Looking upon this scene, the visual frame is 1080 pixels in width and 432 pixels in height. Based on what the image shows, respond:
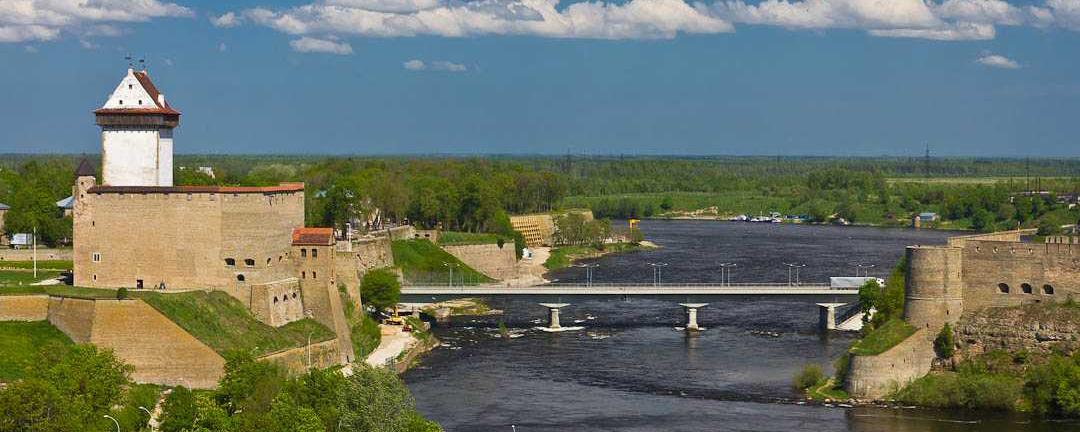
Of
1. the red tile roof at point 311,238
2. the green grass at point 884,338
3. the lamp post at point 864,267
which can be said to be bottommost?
the lamp post at point 864,267

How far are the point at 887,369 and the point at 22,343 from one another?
31043 mm

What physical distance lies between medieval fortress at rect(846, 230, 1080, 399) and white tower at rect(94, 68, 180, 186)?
1155 inches

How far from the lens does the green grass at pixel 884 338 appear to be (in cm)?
6138

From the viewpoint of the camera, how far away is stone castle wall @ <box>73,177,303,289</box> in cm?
6644

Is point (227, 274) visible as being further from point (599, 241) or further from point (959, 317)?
point (599, 241)

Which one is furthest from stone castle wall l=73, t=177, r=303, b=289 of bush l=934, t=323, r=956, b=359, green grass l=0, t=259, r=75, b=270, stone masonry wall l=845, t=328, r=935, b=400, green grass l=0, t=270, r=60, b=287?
bush l=934, t=323, r=956, b=359

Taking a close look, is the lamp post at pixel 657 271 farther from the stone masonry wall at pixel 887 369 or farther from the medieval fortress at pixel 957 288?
the stone masonry wall at pixel 887 369

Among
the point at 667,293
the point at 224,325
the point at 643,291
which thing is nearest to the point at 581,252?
the point at 667,293

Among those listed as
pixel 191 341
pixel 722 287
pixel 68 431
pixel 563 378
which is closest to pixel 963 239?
pixel 563 378

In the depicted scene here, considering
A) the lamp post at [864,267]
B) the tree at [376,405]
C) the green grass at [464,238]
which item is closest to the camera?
the tree at [376,405]

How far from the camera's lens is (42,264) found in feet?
251

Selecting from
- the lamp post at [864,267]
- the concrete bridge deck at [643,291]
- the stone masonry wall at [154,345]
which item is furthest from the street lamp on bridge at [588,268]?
the stone masonry wall at [154,345]

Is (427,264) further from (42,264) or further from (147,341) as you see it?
(147,341)

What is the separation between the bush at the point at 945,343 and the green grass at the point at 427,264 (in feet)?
135
